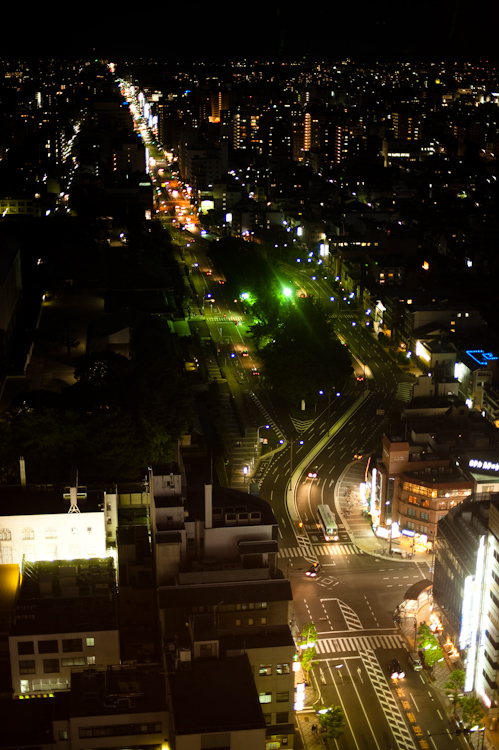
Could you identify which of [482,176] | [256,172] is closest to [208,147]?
[256,172]

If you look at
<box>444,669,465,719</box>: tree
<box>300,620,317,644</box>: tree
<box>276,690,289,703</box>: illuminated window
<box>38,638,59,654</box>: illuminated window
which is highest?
<box>38,638,59,654</box>: illuminated window

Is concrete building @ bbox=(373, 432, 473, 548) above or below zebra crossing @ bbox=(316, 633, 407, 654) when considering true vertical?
above

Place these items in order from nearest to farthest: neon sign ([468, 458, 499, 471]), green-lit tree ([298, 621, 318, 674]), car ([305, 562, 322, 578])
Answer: green-lit tree ([298, 621, 318, 674])
car ([305, 562, 322, 578])
neon sign ([468, 458, 499, 471])

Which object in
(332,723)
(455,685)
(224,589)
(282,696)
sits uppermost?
(224,589)

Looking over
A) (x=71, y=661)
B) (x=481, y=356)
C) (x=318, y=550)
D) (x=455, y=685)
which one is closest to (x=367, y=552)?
(x=318, y=550)

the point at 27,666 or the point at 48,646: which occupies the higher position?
the point at 48,646

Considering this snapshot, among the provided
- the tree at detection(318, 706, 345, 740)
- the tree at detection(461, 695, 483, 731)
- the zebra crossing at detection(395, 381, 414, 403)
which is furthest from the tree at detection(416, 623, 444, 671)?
the zebra crossing at detection(395, 381, 414, 403)

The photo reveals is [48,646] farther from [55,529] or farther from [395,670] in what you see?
[395,670]

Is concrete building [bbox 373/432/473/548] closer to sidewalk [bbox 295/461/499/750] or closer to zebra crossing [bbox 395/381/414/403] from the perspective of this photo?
sidewalk [bbox 295/461/499/750]

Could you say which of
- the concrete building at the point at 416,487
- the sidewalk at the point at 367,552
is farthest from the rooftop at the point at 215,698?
the concrete building at the point at 416,487
